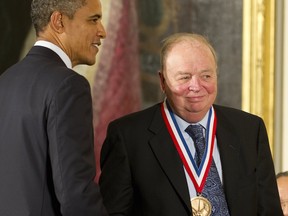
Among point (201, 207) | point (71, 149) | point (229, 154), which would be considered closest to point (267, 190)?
point (229, 154)

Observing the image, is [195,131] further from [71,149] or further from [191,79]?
[71,149]

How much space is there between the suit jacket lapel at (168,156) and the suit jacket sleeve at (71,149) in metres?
0.54

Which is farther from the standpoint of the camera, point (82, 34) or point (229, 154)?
point (229, 154)

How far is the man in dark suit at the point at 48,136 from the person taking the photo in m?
2.35

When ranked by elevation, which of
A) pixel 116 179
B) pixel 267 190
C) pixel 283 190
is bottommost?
pixel 283 190

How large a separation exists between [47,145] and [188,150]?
0.74m

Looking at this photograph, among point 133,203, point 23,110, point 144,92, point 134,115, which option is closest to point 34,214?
point 23,110

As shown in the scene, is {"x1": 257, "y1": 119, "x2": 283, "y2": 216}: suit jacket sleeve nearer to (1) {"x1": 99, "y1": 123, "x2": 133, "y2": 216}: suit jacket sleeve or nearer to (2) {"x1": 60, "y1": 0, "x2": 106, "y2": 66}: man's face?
(1) {"x1": 99, "y1": 123, "x2": 133, "y2": 216}: suit jacket sleeve

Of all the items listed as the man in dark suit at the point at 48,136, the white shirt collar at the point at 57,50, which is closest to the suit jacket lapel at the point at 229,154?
the man in dark suit at the point at 48,136

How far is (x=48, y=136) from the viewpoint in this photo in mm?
2377

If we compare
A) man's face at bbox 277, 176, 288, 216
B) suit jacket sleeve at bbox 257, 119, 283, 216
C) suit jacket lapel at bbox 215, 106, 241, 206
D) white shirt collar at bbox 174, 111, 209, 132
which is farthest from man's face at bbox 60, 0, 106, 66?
man's face at bbox 277, 176, 288, 216

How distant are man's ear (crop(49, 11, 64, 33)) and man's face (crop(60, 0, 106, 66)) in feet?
0.05

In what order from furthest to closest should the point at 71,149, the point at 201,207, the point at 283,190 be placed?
the point at 283,190 → the point at 201,207 → the point at 71,149

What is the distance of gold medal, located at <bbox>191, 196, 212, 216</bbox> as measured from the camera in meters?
2.80
